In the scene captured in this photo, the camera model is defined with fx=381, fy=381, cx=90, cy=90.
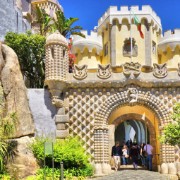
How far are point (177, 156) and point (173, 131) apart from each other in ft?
16.6

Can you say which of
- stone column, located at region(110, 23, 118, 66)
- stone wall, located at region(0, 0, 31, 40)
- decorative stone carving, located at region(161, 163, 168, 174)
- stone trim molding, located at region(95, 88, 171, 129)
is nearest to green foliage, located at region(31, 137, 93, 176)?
stone trim molding, located at region(95, 88, 171, 129)

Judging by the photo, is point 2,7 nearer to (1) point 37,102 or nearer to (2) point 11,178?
(1) point 37,102

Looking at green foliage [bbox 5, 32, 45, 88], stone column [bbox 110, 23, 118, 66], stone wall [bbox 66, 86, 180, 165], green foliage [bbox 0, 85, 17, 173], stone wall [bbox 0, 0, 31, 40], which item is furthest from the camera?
stone column [bbox 110, 23, 118, 66]

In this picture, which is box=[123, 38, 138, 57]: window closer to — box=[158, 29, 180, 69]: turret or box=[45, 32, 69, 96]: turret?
box=[158, 29, 180, 69]: turret

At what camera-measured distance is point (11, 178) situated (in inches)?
690

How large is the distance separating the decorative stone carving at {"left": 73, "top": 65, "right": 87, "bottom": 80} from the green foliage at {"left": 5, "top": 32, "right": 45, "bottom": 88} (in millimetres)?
7821

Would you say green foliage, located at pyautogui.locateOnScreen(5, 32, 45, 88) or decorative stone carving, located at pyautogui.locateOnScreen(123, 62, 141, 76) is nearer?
decorative stone carving, located at pyautogui.locateOnScreen(123, 62, 141, 76)

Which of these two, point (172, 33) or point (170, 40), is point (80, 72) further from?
point (172, 33)

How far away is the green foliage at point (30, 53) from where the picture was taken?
29.1 meters

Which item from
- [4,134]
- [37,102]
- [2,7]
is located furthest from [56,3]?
[4,134]

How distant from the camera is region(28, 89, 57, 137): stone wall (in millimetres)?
21188

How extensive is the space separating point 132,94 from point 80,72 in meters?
3.22

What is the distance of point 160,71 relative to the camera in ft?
72.4

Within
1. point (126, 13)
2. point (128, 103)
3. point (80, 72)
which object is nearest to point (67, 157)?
point (128, 103)
